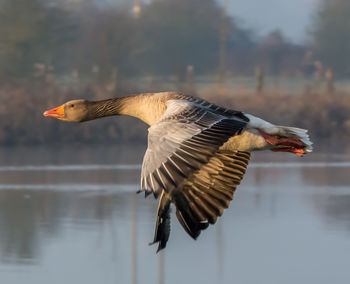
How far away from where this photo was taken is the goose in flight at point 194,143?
579cm

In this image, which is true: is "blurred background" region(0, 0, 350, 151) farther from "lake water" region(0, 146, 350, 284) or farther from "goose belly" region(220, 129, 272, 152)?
"goose belly" region(220, 129, 272, 152)

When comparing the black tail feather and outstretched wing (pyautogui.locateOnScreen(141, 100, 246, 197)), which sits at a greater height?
outstretched wing (pyautogui.locateOnScreen(141, 100, 246, 197))

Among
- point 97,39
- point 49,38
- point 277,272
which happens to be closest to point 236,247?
point 277,272

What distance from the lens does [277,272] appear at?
1165cm

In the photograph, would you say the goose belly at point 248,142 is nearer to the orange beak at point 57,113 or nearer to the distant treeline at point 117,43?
the orange beak at point 57,113

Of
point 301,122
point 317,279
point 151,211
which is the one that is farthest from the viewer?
point 301,122

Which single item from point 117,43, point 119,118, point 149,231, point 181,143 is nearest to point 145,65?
point 117,43

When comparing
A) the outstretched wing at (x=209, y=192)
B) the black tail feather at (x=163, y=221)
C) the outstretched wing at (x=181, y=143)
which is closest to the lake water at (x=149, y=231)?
the outstretched wing at (x=209, y=192)

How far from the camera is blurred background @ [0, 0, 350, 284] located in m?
12.3

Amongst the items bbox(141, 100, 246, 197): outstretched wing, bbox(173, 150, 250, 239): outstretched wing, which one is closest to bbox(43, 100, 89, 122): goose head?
bbox(173, 150, 250, 239): outstretched wing

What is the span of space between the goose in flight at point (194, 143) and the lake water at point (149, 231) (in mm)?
4264

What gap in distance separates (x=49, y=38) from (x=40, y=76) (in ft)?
11.0

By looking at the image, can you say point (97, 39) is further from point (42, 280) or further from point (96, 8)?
point (42, 280)

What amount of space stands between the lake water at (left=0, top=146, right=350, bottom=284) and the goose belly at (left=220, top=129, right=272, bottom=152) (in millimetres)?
4555
